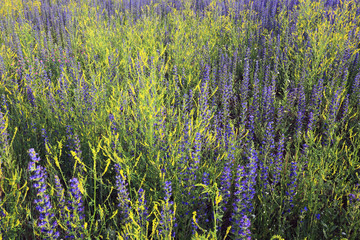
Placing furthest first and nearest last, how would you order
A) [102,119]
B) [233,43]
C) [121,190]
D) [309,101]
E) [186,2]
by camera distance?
[186,2] < [233,43] < [309,101] < [102,119] < [121,190]

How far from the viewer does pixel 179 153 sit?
1830 mm

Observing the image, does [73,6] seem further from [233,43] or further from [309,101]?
[309,101]

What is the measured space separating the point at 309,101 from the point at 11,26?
536 cm

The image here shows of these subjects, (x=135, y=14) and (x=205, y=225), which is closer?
(x=205, y=225)

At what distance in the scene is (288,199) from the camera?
1724mm

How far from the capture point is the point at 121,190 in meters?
1.46

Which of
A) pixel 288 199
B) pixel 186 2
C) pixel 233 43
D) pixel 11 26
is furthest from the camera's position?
pixel 186 2

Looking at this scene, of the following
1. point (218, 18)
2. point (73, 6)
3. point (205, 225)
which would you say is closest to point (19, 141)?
point (205, 225)

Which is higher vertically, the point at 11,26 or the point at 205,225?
the point at 11,26

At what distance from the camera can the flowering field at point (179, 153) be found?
1.54 meters

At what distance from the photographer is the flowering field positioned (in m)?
1.54

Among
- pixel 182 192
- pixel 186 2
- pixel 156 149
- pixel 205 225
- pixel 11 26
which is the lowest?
pixel 205 225

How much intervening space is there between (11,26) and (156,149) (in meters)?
4.76

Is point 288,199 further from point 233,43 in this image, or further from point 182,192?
point 233,43
